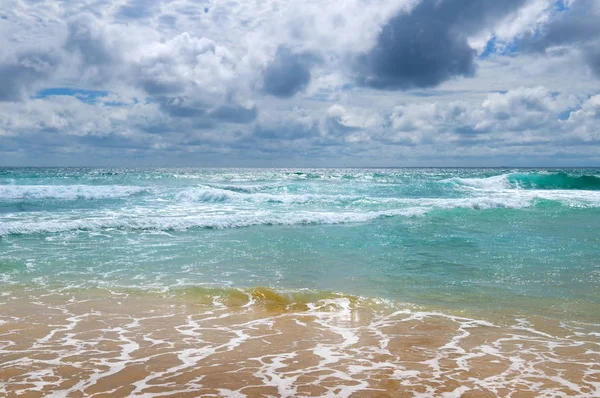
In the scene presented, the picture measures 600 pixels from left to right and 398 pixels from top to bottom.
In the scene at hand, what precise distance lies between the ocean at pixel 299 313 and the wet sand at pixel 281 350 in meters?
0.02

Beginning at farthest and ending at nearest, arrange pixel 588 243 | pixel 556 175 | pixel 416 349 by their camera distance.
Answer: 1. pixel 556 175
2. pixel 588 243
3. pixel 416 349

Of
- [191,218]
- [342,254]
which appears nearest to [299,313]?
[342,254]

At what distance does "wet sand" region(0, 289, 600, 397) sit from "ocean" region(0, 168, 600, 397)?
0.08 ft

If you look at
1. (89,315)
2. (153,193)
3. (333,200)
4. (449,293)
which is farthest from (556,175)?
(89,315)

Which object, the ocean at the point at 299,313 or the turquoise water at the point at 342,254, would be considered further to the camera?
the turquoise water at the point at 342,254

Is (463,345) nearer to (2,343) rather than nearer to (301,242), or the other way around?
(2,343)

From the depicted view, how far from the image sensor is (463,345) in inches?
211

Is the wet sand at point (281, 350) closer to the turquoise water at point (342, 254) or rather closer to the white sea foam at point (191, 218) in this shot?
the turquoise water at point (342, 254)

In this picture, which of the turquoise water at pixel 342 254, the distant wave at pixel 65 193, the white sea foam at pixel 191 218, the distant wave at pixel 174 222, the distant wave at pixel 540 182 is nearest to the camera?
the turquoise water at pixel 342 254

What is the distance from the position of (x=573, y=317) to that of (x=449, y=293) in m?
1.87

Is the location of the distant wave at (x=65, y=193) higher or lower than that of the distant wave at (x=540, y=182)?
lower

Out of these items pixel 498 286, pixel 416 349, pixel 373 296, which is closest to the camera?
pixel 416 349

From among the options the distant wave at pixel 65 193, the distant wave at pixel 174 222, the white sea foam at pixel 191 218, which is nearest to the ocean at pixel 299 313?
the distant wave at pixel 174 222

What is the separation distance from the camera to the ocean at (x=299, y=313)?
4410 mm
